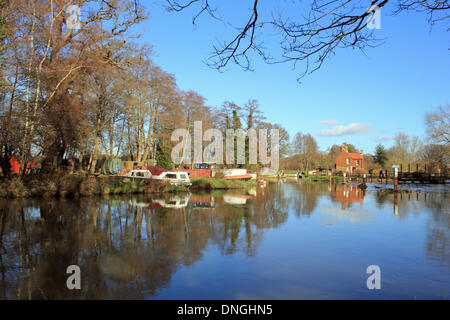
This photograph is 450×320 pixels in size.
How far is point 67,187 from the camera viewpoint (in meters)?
18.7

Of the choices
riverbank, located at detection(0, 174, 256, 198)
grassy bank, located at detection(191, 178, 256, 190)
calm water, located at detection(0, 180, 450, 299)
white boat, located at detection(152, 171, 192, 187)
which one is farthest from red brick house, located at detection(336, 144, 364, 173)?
calm water, located at detection(0, 180, 450, 299)

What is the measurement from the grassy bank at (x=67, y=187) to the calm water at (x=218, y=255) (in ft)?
14.9

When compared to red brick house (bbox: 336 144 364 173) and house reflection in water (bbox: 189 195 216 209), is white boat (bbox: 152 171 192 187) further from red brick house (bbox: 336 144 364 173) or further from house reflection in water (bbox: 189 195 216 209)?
red brick house (bbox: 336 144 364 173)

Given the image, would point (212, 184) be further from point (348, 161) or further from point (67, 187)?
point (348, 161)

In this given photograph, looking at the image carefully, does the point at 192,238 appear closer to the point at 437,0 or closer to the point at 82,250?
the point at 82,250

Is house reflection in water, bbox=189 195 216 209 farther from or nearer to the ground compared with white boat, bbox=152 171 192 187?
nearer to the ground

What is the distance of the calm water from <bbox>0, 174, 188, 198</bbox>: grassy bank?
4529 millimetres

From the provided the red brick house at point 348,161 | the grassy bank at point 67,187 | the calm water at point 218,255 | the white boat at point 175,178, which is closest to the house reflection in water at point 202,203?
the calm water at point 218,255

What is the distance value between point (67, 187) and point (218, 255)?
1442 cm

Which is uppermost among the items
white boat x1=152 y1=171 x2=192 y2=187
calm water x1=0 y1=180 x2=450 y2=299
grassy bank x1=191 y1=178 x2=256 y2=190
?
white boat x1=152 y1=171 x2=192 y2=187

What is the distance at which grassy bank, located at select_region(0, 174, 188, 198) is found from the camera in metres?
17.0

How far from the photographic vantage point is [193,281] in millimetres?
5730
